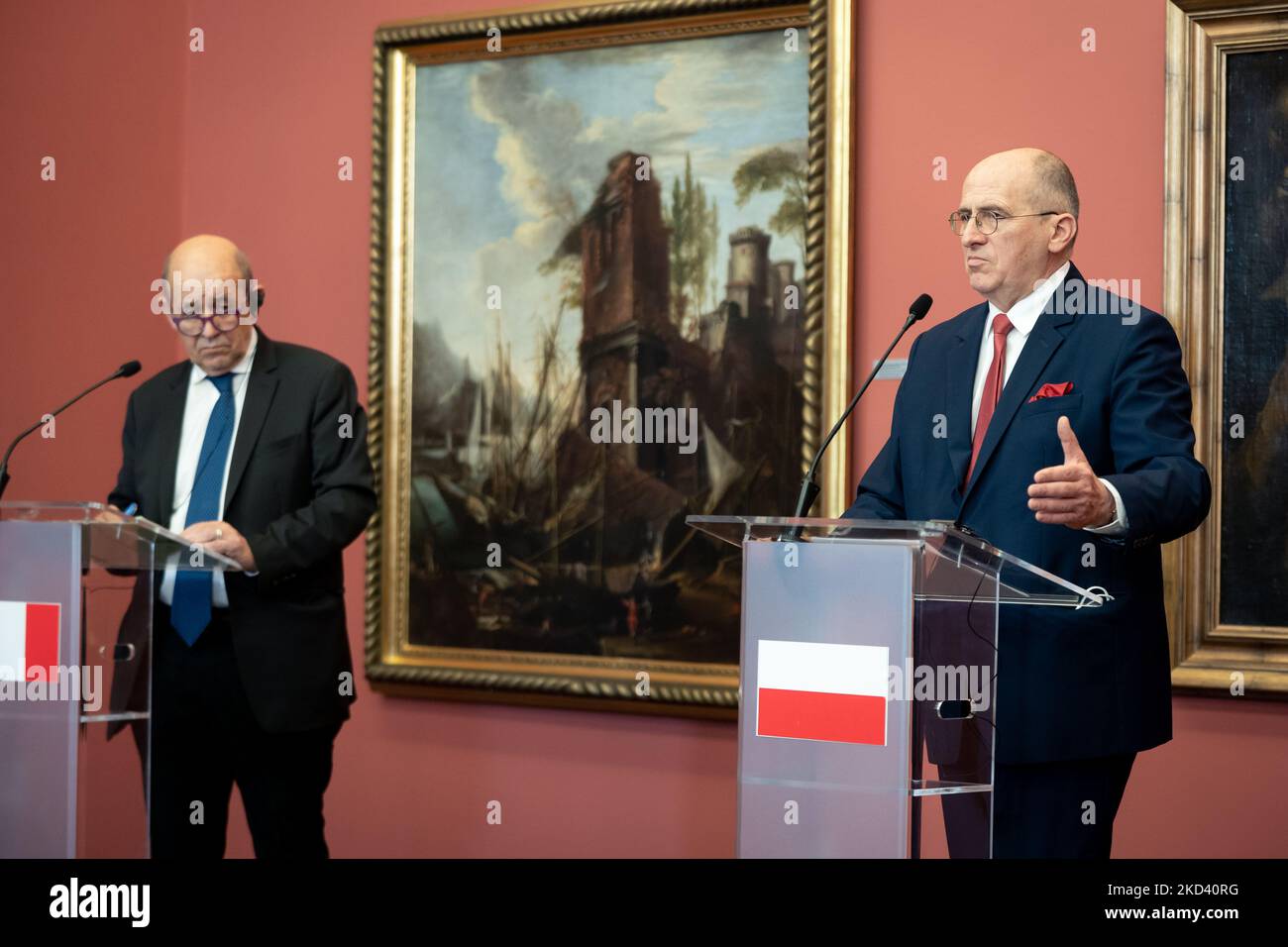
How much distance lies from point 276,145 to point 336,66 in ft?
1.13

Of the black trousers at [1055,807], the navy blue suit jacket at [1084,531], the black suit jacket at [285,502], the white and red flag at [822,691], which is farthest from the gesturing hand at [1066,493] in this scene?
the black suit jacket at [285,502]

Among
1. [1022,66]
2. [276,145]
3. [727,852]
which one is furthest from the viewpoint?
[276,145]

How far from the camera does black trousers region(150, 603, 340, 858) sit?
10.2 ft

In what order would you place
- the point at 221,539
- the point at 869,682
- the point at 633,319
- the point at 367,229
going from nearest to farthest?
the point at 869,682 → the point at 221,539 → the point at 633,319 → the point at 367,229

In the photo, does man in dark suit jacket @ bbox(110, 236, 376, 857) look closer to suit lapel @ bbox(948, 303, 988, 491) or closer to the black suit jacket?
the black suit jacket

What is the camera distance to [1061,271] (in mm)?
2588

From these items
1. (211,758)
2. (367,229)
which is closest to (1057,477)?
(211,758)

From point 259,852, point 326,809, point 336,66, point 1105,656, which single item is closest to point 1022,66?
point 1105,656

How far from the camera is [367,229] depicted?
14.9ft

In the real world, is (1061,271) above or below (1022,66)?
below

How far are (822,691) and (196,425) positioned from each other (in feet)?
6.35

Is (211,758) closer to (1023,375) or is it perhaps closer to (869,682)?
(869,682)

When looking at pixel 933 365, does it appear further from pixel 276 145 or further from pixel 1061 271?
pixel 276 145

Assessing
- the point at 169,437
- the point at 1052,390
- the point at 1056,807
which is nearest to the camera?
the point at 1056,807
